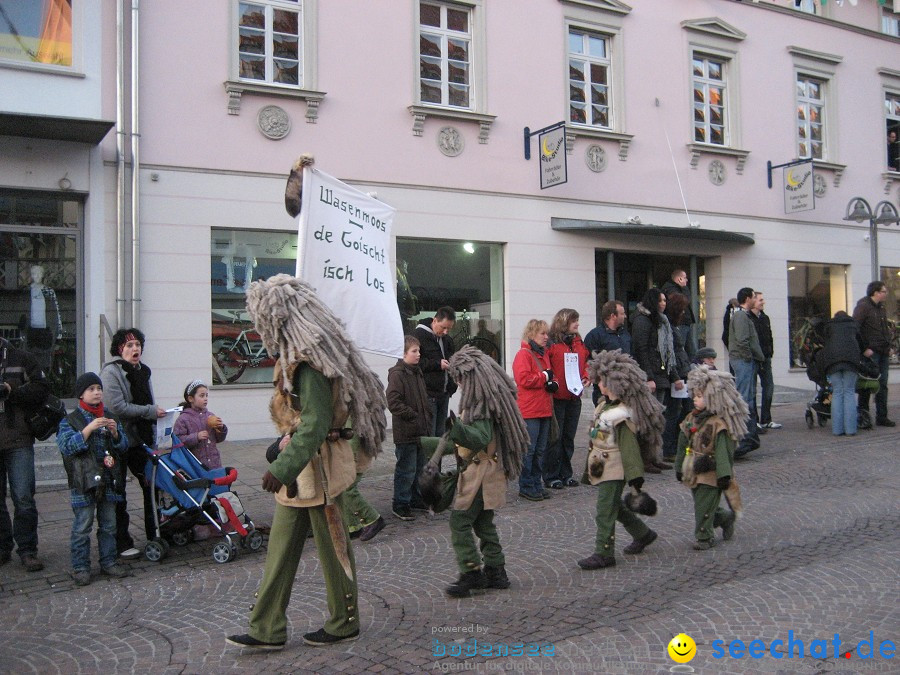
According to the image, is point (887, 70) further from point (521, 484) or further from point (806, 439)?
point (521, 484)

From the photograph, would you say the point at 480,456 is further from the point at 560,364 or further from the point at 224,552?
the point at 560,364

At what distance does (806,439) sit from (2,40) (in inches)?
456

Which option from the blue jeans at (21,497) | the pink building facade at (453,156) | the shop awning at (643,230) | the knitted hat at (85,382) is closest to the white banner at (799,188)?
the pink building facade at (453,156)

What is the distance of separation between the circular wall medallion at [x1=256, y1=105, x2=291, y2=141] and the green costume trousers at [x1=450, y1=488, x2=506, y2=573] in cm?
816

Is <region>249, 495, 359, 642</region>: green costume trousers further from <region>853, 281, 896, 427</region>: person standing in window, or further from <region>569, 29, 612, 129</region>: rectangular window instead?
<region>569, 29, 612, 129</region>: rectangular window

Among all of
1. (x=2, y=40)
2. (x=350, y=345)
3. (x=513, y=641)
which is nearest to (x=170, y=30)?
(x=2, y=40)

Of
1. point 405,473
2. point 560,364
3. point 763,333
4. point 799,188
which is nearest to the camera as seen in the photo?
point 405,473

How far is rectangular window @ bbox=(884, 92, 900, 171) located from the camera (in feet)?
60.2

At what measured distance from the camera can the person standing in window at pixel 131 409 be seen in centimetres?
611

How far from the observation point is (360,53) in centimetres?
1227

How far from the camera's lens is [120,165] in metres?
10.6

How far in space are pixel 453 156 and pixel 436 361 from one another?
6.06 metres

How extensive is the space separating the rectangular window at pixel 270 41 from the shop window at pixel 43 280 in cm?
315

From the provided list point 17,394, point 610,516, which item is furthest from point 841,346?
point 17,394
